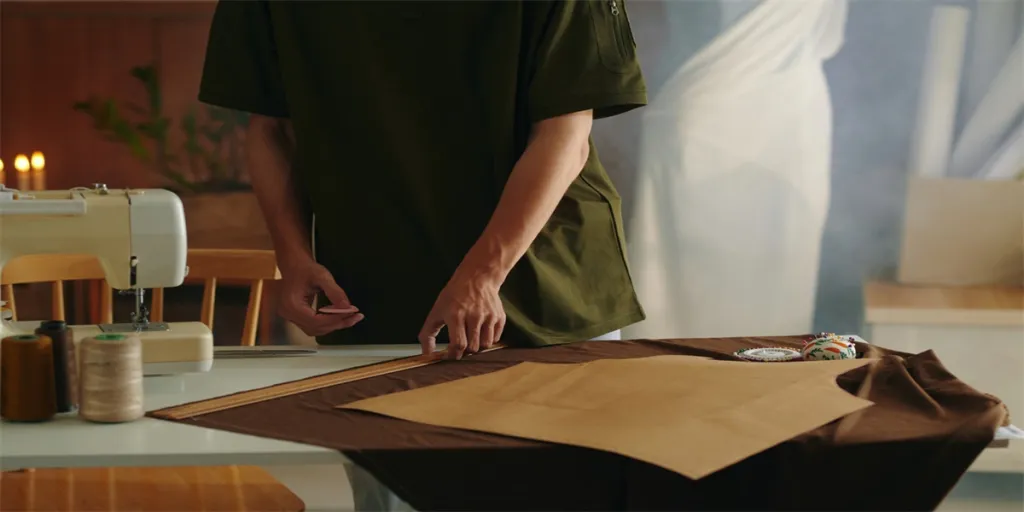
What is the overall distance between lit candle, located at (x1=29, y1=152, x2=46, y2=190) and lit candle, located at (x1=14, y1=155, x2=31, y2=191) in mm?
17

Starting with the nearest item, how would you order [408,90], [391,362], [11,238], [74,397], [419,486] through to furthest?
1. [419,486]
2. [74,397]
3. [11,238]
4. [391,362]
5. [408,90]

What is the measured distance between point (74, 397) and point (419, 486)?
1.31 feet

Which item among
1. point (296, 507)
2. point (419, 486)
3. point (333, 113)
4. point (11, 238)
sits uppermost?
point (333, 113)

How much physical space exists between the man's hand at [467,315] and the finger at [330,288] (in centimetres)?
21

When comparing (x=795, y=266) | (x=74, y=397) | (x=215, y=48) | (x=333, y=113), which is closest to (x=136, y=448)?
(x=74, y=397)

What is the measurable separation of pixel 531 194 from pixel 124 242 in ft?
1.69

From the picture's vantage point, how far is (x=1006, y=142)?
9.71ft

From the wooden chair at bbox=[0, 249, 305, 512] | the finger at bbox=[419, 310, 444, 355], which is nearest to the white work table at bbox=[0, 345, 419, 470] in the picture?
the finger at bbox=[419, 310, 444, 355]

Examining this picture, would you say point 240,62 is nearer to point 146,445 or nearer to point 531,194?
point 531,194

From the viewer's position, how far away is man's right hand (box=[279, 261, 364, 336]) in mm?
1512

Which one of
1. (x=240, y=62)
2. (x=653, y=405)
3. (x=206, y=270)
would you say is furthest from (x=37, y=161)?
(x=653, y=405)

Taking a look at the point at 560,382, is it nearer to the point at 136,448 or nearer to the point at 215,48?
the point at 136,448

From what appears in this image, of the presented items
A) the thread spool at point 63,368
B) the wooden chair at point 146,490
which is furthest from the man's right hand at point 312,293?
the thread spool at point 63,368

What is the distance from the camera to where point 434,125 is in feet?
4.99
